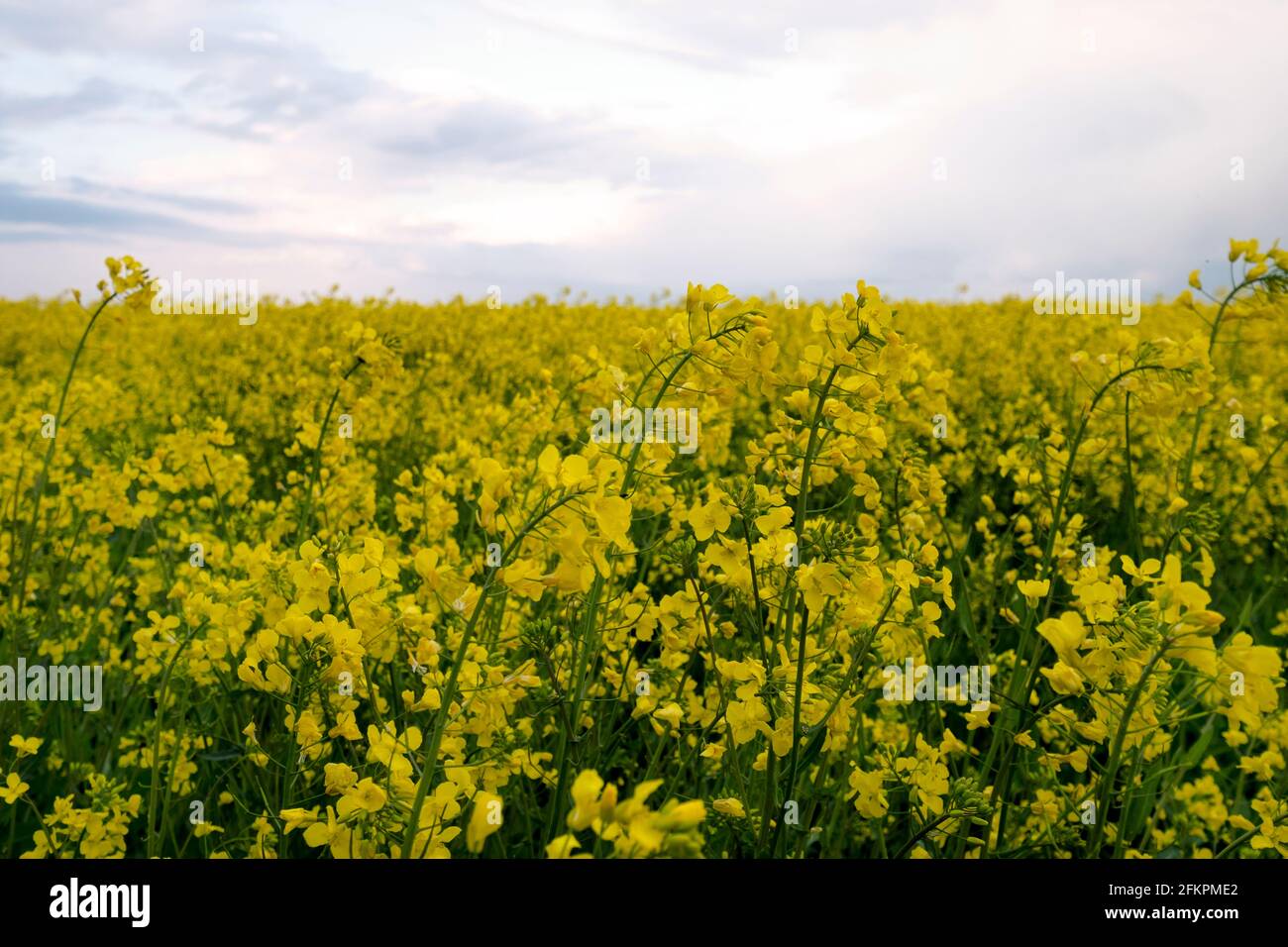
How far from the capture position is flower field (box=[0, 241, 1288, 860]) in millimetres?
1642

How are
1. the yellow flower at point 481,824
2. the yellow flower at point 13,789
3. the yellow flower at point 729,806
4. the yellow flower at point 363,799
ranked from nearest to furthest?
the yellow flower at point 481,824
the yellow flower at point 363,799
the yellow flower at point 729,806
the yellow flower at point 13,789

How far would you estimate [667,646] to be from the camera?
2.22 meters

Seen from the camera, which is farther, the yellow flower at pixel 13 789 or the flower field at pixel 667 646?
the yellow flower at pixel 13 789

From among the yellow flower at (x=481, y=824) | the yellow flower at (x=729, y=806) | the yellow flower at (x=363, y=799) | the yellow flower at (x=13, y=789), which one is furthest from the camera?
the yellow flower at (x=13, y=789)

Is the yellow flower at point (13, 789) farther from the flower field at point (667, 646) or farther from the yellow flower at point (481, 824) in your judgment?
the yellow flower at point (481, 824)

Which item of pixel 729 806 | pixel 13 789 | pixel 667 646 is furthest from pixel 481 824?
pixel 13 789

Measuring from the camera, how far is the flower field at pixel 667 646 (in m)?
1.64

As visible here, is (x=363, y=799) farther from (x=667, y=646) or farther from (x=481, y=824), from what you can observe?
(x=667, y=646)

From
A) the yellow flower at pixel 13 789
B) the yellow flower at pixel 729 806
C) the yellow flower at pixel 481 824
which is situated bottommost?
the yellow flower at pixel 13 789

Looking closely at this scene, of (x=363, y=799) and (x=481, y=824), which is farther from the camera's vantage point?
(x=363, y=799)

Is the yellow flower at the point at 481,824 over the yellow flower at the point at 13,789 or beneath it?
over

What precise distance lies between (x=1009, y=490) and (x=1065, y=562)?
153 inches

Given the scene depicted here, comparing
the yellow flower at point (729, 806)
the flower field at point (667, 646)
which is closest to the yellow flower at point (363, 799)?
the flower field at point (667, 646)
